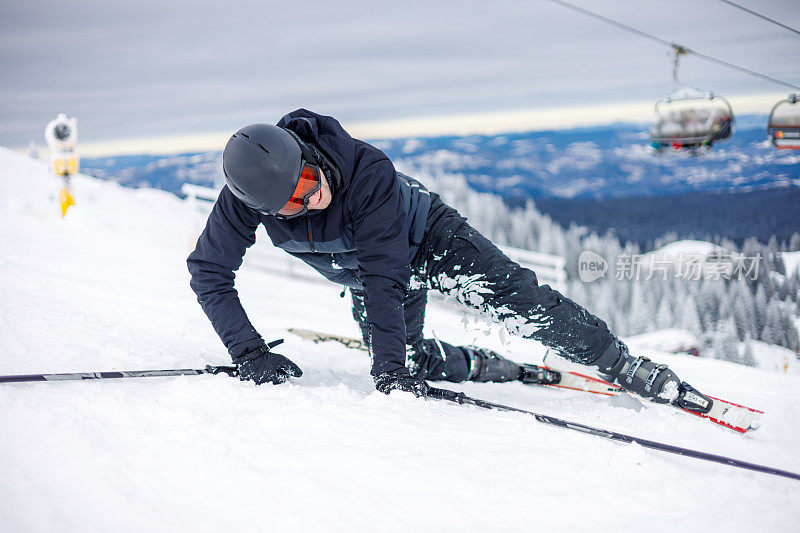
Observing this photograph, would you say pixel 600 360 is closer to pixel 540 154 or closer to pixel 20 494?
pixel 20 494

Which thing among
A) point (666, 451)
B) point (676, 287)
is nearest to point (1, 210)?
point (666, 451)

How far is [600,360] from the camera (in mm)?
2619

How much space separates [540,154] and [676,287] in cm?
699

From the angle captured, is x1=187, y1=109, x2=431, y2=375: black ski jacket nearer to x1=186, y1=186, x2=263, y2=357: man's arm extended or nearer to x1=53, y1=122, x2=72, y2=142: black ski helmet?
x1=186, y1=186, x2=263, y2=357: man's arm extended

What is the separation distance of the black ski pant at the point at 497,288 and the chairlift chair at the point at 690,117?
5.56 meters

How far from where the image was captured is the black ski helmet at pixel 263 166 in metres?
1.90

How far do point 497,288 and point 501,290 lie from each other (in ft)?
0.07

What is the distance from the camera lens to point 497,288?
2461 mm

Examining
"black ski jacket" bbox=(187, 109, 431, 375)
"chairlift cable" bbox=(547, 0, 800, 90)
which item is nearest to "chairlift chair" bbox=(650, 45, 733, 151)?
"chairlift cable" bbox=(547, 0, 800, 90)

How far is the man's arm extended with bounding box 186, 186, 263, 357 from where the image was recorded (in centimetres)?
227

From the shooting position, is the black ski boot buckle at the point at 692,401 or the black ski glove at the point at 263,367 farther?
the black ski boot buckle at the point at 692,401

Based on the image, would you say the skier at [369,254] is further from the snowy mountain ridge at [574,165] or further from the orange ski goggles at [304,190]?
the snowy mountain ridge at [574,165]

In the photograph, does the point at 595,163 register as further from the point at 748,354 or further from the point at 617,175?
the point at 748,354

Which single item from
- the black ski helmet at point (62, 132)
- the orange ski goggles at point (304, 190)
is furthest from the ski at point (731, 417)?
the black ski helmet at point (62, 132)
